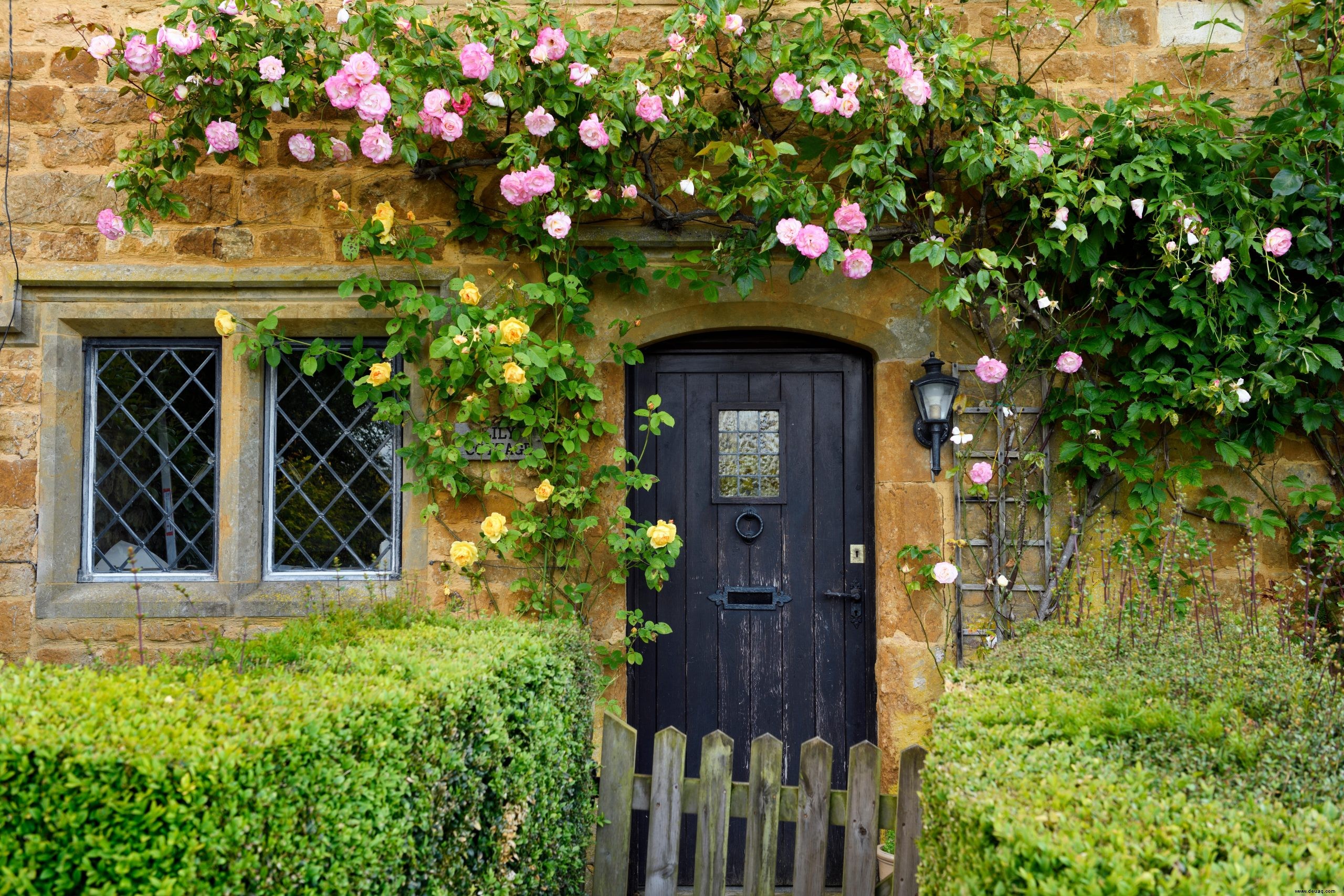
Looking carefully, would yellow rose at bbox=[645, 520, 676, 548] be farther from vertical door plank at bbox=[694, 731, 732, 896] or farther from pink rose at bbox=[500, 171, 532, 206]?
pink rose at bbox=[500, 171, 532, 206]

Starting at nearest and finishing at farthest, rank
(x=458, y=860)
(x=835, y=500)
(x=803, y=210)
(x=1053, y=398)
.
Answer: (x=458, y=860) → (x=803, y=210) → (x=1053, y=398) → (x=835, y=500)

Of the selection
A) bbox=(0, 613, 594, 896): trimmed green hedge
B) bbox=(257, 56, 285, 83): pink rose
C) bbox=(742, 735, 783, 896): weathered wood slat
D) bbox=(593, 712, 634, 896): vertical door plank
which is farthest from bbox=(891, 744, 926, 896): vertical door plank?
bbox=(257, 56, 285, 83): pink rose

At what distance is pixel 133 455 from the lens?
4.27 metres

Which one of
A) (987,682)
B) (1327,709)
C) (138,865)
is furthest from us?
(987,682)

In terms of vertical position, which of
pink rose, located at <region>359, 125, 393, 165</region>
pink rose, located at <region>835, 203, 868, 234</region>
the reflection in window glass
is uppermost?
pink rose, located at <region>359, 125, 393, 165</region>

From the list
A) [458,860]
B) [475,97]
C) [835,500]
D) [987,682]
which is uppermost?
[475,97]

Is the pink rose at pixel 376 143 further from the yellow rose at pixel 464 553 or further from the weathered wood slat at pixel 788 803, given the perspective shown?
the weathered wood slat at pixel 788 803

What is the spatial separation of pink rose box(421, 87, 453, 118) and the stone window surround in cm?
74

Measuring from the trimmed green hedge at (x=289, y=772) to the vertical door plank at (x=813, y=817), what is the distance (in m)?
0.84

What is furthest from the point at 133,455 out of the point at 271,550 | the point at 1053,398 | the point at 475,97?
the point at 1053,398

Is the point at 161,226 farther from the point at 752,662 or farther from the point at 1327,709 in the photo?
the point at 1327,709

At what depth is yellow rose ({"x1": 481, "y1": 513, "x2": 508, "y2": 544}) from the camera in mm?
3754

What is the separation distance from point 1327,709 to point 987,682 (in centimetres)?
76

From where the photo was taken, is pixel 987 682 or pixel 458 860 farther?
pixel 987 682
